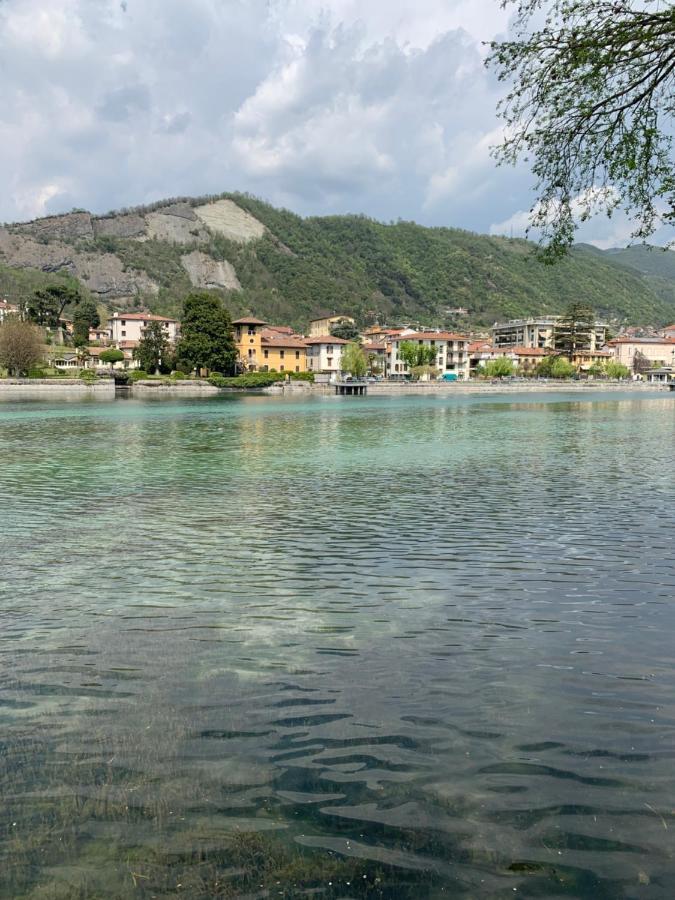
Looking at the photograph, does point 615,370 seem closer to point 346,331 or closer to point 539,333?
point 539,333

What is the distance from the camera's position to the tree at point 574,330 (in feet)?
520

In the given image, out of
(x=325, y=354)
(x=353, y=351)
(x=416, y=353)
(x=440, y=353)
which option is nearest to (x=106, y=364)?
(x=325, y=354)

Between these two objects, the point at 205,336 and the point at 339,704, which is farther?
the point at 205,336

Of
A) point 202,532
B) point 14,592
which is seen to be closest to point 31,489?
A: point 202,532

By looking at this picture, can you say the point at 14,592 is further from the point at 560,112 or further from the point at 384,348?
the point at 384,348

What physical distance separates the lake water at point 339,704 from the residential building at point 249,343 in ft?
355

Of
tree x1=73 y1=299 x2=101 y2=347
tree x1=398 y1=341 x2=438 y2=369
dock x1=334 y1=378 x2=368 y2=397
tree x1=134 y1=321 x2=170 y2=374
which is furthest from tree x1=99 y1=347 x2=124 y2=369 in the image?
tree x1=398 y1=341 x2=438 y2=369

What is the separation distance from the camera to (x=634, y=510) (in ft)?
49.7

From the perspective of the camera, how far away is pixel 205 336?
351 ft

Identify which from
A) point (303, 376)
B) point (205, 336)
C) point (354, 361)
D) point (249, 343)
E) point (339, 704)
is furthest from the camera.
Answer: point (249, 343)

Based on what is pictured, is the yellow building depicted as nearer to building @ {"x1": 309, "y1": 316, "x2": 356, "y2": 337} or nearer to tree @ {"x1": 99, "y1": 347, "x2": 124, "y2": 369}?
tree @ {"x1": 99, "y1": 347, "x2": 124, "y2": 369}

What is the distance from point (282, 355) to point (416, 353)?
29.4 meters

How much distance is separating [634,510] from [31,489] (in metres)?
16.0

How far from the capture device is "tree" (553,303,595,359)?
520 ft
